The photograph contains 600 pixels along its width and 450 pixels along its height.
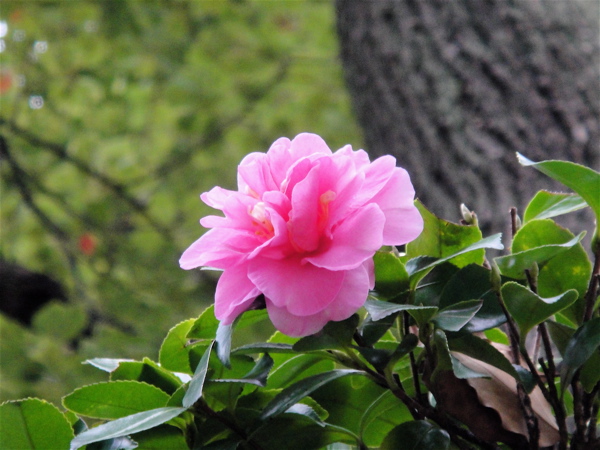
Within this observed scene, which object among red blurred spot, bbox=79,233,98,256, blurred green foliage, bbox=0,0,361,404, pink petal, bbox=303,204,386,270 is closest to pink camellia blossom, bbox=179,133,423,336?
pink petal, bbox=303,204,386,270

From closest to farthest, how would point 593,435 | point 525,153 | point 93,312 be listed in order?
point 593,435, point 525,153, point 93,312

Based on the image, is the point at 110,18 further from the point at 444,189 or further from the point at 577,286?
the point at 577,286

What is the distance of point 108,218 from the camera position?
8.51 ft

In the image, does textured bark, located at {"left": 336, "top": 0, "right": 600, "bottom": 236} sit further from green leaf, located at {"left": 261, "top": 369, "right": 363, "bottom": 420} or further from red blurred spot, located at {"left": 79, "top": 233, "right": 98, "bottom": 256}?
red blurred spot, located at {"left": 79, "top": 233, "right": 98, "bottom": 256}

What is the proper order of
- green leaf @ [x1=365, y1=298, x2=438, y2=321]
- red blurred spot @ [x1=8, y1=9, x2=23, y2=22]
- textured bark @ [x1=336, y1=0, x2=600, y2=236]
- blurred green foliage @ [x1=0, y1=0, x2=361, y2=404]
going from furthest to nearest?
red blurred spot @ [x1=8, y1=9, x2=23, y2=22]
blurred green foliage @ [x1=0, y1=0, x2=361, y2=404]
textured bark @ [x1=336, y1=0, x2=600, y2=236]
green leaf @ [x1=365, y1=298, x2=438, y2=321]

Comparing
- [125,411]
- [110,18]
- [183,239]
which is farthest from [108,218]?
[125,411]

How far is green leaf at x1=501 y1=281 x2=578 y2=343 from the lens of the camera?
360 mm

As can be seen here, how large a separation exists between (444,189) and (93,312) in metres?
1.46

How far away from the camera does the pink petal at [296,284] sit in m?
0.35

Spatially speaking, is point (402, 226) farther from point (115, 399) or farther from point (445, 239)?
point (115, 399)

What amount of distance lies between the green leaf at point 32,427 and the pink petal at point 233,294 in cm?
15

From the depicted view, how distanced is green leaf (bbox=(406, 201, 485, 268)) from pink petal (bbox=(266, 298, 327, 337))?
0.10 meters

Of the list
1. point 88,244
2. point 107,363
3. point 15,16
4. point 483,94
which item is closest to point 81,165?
point 88,244

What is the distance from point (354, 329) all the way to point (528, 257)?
0.11 metres
